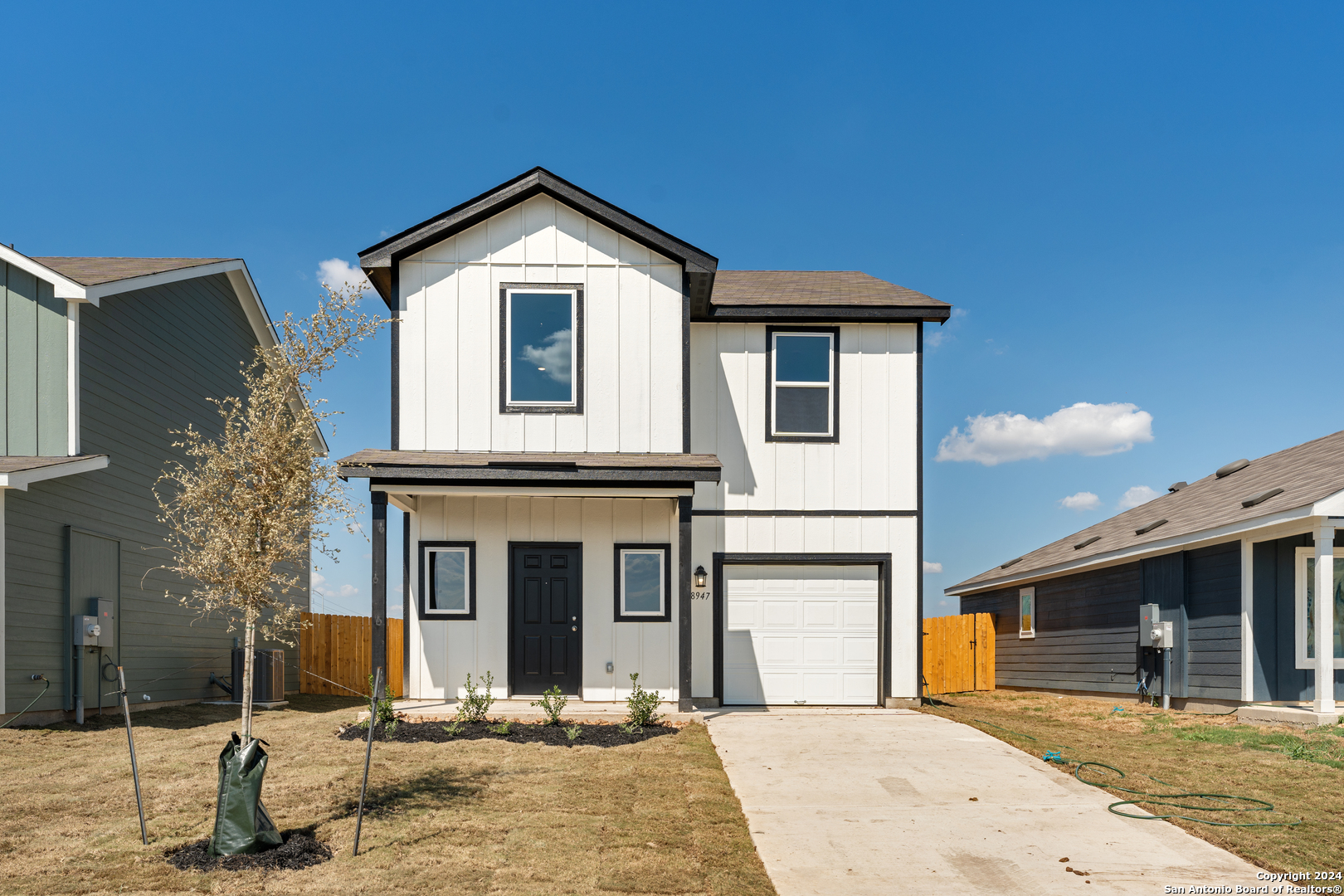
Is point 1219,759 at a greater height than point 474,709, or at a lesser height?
lesser

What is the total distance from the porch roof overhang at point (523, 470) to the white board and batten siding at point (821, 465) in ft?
6.57

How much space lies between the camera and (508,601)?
12.8 meters

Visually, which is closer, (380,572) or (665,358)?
(380,572)

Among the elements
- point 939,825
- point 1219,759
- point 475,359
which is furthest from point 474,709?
point 1219,759

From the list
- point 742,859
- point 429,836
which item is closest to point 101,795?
point 429,836

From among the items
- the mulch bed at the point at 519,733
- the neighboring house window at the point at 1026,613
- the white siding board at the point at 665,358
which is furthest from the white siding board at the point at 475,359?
the neighboring house window at the point at 1026,613

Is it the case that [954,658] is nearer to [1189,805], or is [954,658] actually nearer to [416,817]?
[1189,805]

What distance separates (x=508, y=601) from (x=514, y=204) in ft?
16.9

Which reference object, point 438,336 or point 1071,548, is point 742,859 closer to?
point 438,336

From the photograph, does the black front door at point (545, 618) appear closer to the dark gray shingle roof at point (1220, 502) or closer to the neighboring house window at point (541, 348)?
the neighboring house window at point (541, 348)

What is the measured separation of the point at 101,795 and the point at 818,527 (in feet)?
29.8

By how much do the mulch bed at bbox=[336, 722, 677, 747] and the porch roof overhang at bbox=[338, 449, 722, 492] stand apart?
280 cm

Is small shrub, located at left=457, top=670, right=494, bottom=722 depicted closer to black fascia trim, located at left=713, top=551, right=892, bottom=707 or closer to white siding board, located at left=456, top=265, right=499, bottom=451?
white siding board, located at left=456, top=265, right=499, bottom=451

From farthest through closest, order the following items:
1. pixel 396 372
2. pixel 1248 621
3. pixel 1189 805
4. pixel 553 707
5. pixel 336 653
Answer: pixel 336 653 < pixel 1248 621 < pixel 396 372 < pixel 553 707 < pixel 1189 805
